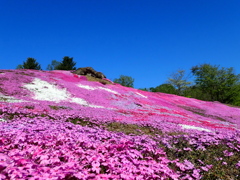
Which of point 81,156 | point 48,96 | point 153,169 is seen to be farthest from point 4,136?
point 48,96

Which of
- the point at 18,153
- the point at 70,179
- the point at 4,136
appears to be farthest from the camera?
the point at 4,136

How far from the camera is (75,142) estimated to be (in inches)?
243

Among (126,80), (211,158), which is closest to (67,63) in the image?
(126,80)

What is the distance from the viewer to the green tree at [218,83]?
197 ft

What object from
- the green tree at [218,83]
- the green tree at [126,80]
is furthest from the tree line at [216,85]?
the green tree at [126,80]

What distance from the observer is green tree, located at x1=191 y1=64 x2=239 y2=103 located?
60141mm

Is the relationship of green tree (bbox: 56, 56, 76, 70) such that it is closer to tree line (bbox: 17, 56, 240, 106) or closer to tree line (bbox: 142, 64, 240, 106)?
tree line (bbox: 17, 56, 240, 106)

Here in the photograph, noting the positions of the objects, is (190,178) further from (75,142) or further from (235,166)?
(75,142)

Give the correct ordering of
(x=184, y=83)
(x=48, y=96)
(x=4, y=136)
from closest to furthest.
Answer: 1. (x=4, y=136)
2. (x=48, y=96)
3. (x=184, y=83)

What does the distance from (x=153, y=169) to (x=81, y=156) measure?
2.12 m

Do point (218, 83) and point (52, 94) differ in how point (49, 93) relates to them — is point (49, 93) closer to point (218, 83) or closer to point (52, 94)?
point (52, 94)

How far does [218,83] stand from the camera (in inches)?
2447

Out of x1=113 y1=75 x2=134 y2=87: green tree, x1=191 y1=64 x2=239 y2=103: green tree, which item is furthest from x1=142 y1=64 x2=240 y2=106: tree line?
x1=113 y1=75 x2=134 y2=87: green tree

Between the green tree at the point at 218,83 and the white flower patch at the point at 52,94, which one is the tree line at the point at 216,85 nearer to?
the green tree at the point at 218,83
